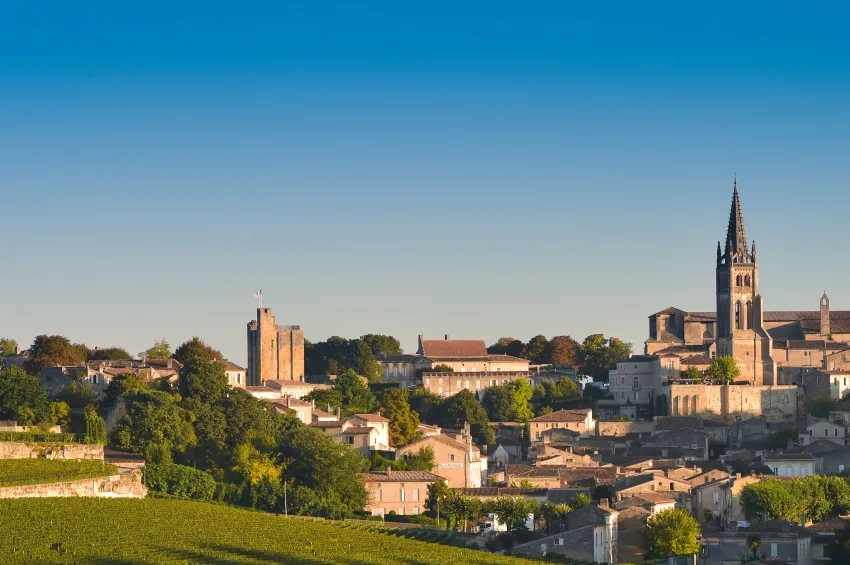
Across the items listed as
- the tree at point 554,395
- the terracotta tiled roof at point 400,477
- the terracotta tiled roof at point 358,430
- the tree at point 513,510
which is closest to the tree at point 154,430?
the terracotta tiled roof at point 400,477

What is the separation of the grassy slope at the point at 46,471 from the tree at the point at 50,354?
26.6m

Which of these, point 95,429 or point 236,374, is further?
point 236,374

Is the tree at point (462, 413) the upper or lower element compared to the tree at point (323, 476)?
upper

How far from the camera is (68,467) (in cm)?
6094

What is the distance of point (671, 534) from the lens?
205 ft

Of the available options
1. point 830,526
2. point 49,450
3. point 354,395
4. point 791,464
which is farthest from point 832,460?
point 49,450

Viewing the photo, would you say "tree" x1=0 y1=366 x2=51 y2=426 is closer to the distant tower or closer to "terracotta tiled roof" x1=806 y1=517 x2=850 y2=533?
"terracotta tiled roof" x1=806 y1=517 x2=850 y2=533

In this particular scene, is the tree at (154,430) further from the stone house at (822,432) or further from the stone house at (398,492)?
the stone house at (822,432)

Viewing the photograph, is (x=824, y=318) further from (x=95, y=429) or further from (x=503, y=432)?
(x=95, y=429)

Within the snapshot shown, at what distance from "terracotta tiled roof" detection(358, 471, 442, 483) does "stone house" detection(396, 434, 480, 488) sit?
422 cm

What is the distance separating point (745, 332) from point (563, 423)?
16051mm

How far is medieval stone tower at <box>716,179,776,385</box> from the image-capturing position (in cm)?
10050

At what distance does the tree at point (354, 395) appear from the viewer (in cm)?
9069

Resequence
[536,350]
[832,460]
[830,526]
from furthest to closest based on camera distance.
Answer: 1. [536,350]
2. [832,460]
3. [830,526]
